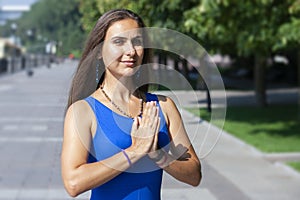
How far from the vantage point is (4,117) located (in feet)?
63.7

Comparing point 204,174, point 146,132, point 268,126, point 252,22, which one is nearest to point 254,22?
point 252,22

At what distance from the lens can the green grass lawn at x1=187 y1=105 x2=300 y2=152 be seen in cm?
1353

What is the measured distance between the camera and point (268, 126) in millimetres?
17219

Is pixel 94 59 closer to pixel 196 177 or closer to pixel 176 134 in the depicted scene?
pixel 176 134

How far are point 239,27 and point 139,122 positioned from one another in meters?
11.3

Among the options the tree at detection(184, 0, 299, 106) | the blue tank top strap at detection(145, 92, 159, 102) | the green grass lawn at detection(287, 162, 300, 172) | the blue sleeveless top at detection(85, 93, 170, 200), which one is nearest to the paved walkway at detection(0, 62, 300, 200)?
the green grass lawn at detection(287, 162, 300, 172)

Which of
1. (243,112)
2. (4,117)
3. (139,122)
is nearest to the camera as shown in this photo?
(139,122)

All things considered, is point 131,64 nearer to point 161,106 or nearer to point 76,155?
point 161,106

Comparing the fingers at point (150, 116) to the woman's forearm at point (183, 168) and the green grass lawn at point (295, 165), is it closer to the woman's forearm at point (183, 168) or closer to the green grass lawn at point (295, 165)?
the woman's forearm at point (183, 168)


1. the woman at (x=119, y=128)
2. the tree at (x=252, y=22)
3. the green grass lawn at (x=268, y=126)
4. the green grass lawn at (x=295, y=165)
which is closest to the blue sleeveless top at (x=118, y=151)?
the woman at (x=119, y=128)

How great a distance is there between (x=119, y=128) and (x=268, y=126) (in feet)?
50.2

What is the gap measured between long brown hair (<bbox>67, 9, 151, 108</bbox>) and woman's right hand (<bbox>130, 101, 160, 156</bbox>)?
12.8 inches

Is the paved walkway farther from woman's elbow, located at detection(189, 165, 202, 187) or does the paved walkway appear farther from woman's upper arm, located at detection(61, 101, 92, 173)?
woman's upper arm, located at detection(61, 101, 92, 173)

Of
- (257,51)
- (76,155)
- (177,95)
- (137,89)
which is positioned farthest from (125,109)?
(257,51)
